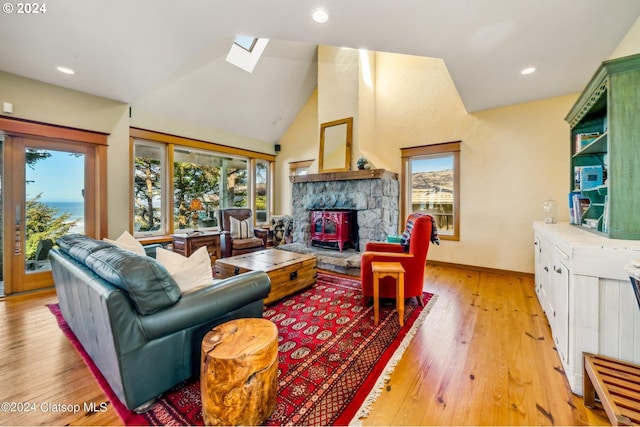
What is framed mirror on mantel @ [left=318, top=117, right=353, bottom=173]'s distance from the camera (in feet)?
14.9

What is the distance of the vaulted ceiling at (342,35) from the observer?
6.38ft

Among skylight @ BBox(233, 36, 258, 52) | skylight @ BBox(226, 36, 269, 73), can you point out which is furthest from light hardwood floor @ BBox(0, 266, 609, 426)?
skylight @ BBox(233, 36, 258, 52)

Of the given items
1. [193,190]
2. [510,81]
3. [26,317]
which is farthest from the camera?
[193,190]

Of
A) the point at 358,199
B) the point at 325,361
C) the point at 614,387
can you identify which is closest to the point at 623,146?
the point at 614,387

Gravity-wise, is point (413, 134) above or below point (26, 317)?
above

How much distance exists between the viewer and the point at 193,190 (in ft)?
16.6

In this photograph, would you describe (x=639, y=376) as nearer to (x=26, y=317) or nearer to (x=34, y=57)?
(x=26, y=317)

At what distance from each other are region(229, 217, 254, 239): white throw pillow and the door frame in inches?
71.5

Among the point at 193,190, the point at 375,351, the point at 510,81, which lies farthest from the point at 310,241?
the point at 510,81

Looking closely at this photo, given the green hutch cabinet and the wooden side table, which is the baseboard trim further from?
the wooden side table

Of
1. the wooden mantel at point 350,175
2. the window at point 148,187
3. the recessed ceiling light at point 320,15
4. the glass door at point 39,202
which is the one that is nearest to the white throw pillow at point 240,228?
the window at point 148,187

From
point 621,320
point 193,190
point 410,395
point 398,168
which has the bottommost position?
point 410,395

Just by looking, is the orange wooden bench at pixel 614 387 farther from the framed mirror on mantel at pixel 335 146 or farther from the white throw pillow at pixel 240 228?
the white throw pillow at pixel 240 228

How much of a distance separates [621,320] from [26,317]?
4764mm
